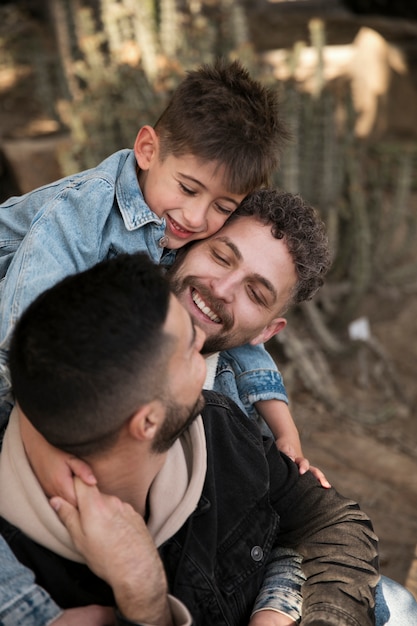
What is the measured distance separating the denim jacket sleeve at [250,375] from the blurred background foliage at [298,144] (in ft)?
8.45

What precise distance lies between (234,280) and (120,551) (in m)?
1.07

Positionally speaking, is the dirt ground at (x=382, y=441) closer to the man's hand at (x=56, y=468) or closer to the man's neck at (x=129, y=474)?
the man's neck at (x=129, y=474)

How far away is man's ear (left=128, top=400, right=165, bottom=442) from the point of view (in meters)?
1.60

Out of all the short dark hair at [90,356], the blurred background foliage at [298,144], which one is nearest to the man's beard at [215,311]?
the short dark hair at [90,356]

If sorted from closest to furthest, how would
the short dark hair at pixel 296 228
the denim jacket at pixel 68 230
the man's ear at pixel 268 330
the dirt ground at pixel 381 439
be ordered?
the denim jacket at pixel 68 230
the short dark hair at pixel 296 228
the man's ear at pixel 268 330
the dirt ground at pixel 381 439

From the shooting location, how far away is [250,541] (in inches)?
78.3

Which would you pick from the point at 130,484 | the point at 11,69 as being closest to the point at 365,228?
the point at 130,484

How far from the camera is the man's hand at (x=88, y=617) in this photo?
5.26 feet

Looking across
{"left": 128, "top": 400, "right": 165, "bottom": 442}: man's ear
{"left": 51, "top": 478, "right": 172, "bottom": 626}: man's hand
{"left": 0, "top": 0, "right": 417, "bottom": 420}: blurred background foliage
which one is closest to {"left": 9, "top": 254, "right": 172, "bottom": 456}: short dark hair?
{"left": 128, "top": 400, "right": 165, "bottom": 442}: man's ear

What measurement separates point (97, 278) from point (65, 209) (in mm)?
719

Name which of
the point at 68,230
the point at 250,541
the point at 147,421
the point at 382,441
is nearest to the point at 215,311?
the point at 68,230

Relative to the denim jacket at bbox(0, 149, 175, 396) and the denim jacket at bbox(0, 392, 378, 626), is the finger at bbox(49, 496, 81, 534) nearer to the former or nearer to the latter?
the denim jacket at bbox(0, 392, 378, 626)

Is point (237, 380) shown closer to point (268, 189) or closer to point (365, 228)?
point (268, 189)

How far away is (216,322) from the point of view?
2.46 metres
